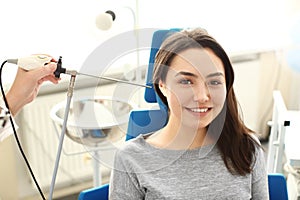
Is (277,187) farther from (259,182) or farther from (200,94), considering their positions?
(200,94)

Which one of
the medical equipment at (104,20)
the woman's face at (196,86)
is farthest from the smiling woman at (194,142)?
the medical equipment at (104,20)

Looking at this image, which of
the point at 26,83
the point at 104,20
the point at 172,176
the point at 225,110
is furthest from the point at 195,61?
the point at 104,20

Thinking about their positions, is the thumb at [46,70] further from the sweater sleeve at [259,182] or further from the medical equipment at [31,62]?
the sweater sleeve at [259,182]

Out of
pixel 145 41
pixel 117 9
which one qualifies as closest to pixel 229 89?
pixel 145 41

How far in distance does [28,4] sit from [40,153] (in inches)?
28.5

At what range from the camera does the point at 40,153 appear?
2.07 m

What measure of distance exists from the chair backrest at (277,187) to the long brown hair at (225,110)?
5.3 inches

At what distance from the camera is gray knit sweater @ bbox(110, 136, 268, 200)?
1.09m

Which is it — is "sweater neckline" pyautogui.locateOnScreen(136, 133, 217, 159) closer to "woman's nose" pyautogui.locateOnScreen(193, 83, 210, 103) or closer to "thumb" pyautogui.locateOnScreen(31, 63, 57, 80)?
"woman's nose" pyautogui.locateOnScreen(193, 83, 210, 103)

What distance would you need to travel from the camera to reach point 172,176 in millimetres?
1106

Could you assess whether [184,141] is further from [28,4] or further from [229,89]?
[28,4]

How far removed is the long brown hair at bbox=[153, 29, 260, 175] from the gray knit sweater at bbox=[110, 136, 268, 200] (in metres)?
0.03

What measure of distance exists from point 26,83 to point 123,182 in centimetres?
35

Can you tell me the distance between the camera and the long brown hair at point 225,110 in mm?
1046
